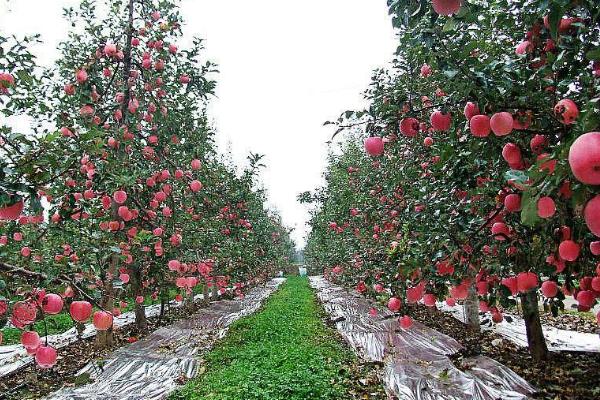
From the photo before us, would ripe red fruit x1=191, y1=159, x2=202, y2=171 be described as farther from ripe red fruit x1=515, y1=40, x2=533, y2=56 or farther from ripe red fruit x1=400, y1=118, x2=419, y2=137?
ripe red fruit x1=515, y1=40, x2=533, y2=56

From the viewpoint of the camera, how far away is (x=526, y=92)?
1879mm

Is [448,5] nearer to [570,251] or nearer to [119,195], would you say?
[570,251]

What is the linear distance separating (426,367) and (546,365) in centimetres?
135

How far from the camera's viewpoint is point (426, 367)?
17.4 ft

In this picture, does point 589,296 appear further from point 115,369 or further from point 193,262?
point 193,262

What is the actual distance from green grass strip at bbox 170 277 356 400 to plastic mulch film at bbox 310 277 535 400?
1.52 feet

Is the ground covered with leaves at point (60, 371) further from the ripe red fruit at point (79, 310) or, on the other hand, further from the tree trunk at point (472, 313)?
the tree trunk at point (472, 313)

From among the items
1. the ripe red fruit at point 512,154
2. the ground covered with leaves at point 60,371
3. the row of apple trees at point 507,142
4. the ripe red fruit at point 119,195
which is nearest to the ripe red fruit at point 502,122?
the row of apple trees at point 507,142

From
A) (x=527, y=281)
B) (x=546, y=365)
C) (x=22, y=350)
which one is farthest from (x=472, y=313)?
(x=22, y=350)

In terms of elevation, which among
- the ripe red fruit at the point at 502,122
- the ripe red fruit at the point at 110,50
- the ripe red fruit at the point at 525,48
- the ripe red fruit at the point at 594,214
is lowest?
the ripe red fruit at the point at 594,214

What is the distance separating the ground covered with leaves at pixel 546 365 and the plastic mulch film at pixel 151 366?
360 centimetres

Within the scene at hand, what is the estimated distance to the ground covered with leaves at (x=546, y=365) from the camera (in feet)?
13.8

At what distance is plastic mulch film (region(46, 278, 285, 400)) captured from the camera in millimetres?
4916

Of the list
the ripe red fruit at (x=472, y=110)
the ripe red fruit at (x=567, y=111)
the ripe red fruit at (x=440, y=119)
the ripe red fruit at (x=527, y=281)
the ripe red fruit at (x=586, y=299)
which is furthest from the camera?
the ripe red fruit at (x=527, y=281)
